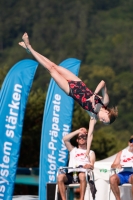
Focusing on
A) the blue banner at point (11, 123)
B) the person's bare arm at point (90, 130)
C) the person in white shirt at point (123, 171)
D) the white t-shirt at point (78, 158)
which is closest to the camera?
the person's bare arm at point (90, 130)

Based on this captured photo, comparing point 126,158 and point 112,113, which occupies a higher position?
point 112,113

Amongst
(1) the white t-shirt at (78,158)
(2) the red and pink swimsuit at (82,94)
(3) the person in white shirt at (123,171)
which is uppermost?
(2) the red and pink swimsuit at (82,94)

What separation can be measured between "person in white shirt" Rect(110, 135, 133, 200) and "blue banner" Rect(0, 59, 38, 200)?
2.94 m

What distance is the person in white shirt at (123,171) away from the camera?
37.9ft

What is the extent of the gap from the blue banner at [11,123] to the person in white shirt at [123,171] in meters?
2.94

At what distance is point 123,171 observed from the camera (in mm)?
11828

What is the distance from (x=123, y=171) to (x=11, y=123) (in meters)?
3.38

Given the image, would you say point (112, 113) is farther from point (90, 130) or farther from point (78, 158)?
point (78, 158)

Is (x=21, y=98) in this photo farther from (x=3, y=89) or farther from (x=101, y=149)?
(x=101, y=149)

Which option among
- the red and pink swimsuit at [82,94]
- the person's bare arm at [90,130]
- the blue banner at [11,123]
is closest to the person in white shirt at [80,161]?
the person's bare arm at [90,130]

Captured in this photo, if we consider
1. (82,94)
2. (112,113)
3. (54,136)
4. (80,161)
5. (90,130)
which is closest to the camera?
(112,113)

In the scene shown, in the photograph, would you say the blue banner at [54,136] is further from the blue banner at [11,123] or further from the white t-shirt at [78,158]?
the white t-shirt at [78,158]

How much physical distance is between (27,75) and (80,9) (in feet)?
348

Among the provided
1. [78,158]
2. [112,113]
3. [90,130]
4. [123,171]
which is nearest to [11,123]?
[78,158]
